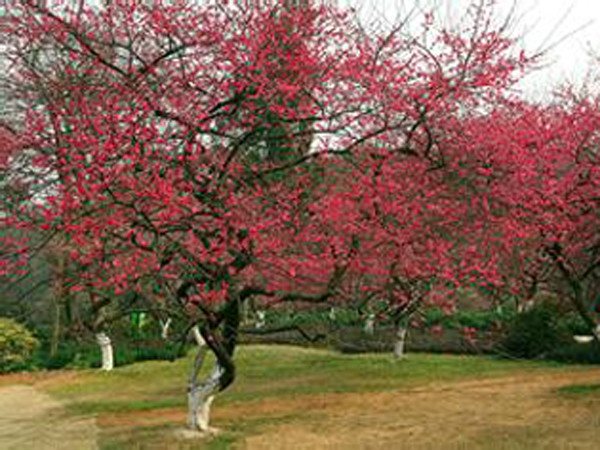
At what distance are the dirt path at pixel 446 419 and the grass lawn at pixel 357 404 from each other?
0.06ft

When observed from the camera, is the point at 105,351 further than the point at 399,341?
Yes

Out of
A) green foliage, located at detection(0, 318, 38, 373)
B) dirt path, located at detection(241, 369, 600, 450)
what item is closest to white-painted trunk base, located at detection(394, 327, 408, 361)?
dirt path, located at detection(241, 369, 600, 450)

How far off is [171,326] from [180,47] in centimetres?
1772

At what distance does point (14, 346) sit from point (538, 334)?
50.6 feet

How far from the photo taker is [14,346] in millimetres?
20438

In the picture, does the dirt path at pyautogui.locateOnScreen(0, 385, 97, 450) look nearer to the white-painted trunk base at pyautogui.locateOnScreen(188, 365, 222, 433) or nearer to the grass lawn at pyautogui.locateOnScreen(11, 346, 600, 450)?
the grass lawn at pyautogui.locateOnScreen(11, 346, 600, 450)

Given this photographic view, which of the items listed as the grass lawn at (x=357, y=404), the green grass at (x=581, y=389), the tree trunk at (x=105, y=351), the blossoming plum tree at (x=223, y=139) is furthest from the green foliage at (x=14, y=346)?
the green grass at (x=581, y=389)

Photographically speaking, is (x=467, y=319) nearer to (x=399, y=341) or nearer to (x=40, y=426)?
(x=399, y=341)

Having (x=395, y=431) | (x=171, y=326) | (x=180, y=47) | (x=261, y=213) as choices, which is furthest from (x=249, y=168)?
(x=171, y=326)

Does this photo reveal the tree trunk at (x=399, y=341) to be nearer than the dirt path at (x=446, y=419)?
No

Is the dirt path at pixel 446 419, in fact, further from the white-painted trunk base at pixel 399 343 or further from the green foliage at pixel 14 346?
the green foliage at pixel 14 346

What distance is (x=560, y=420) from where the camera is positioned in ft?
32.4

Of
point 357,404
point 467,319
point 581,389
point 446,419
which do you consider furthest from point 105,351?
point 467,319

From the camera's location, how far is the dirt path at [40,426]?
1001cm
